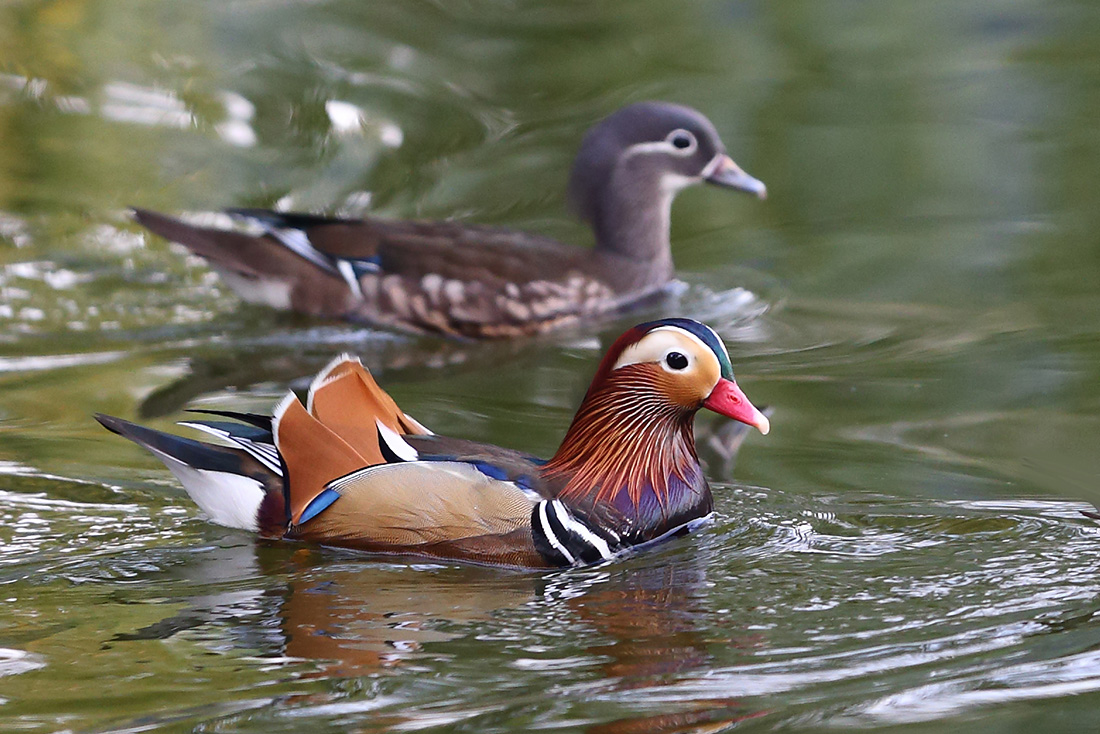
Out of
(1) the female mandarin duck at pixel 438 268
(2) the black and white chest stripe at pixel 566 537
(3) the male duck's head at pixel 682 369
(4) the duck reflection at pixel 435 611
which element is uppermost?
(1) the female mandarin duck at pixel 438 268

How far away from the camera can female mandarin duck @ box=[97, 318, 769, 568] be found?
458 cm

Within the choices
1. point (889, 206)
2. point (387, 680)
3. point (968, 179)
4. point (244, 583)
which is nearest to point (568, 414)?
point (244, 583)

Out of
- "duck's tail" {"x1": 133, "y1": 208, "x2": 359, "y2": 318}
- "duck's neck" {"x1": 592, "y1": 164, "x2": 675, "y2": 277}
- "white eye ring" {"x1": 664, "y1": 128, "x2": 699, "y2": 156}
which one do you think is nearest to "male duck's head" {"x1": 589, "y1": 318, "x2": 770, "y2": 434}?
"duck's tail" {"x1": 133, "y1": 208, "x2": 359, "y2": 318}

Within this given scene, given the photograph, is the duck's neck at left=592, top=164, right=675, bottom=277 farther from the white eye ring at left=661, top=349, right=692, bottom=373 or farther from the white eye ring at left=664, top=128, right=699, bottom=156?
the white eye ring at left=661, top=349, right=692, bottom=373

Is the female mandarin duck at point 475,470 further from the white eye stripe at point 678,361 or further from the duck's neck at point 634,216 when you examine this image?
the duck's neck at point 634,216

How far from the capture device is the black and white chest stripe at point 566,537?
4574 millimetres

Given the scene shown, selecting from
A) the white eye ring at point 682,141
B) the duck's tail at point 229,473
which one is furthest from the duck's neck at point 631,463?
the white eye ring at point 682,141

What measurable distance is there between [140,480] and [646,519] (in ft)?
5.24

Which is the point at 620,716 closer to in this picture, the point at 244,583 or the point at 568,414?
the point at 244,583

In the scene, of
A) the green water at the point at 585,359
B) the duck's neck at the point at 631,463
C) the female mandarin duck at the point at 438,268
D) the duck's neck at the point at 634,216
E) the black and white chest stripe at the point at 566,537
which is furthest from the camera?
the duck's neck at the point at 634,216

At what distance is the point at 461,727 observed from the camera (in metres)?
3.57

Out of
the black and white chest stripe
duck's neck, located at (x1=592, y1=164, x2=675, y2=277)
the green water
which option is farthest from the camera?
duck's neck, located at (x1=592, y1=164, x2=675, y2=277)

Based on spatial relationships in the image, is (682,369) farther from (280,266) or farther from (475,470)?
(280,266)

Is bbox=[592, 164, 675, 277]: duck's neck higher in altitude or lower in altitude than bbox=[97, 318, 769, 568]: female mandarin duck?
higher
